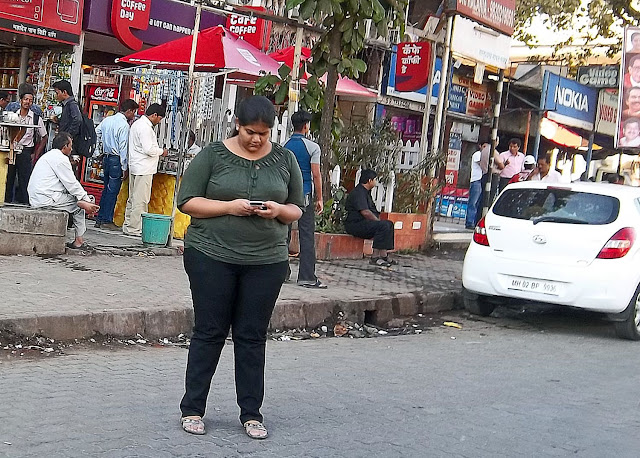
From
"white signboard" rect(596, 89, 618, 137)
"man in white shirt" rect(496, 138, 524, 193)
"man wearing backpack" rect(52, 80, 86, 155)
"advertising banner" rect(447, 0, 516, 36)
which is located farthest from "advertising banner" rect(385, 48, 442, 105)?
"white signboard" rect(596, 89, 618, 137)

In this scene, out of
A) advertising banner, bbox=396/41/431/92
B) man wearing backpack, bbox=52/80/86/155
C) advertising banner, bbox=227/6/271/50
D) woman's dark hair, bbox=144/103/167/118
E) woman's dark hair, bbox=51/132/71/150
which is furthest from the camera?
advertising banner, bbox=396/41/431/92

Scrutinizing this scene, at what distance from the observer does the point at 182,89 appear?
462 inches

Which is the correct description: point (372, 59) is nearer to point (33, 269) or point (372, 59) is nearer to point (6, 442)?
point (33, 269)

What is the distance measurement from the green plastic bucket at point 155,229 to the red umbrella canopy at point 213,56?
7.52 feet

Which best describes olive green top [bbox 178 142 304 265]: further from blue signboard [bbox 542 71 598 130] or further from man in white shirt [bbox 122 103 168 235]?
blue signboard [bbox 542 71 598 130]

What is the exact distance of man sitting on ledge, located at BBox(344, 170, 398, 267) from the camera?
1169cm

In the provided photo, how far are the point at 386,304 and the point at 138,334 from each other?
3.15m

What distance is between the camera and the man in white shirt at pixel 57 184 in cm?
959

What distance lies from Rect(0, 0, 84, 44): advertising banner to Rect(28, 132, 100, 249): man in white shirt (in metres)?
3.89

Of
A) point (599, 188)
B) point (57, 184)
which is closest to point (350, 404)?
point (599, 188)

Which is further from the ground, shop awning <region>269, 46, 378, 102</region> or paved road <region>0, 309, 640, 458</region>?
shop awning <region>269, 46, 378, 102</region>

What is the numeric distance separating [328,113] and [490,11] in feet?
14.2

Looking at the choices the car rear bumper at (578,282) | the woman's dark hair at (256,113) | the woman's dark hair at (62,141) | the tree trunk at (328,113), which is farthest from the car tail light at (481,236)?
the woman's dark hair at (256,113)

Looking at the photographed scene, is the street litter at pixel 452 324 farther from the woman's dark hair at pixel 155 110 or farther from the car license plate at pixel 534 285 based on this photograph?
the woman's dark hair at pixel 155 110
